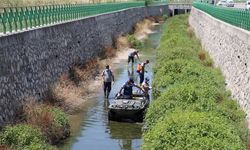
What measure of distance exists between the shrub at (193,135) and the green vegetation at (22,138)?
4117mm

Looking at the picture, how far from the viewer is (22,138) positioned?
15.2 metres

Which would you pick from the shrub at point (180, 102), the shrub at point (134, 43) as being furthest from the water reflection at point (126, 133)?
the shrub at point (134, 43)

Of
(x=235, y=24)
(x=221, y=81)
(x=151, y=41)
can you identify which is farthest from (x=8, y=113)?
(x=151, y=41)

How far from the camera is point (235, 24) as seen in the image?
2427cm

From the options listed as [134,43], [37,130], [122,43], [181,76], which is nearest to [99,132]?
[37,130]

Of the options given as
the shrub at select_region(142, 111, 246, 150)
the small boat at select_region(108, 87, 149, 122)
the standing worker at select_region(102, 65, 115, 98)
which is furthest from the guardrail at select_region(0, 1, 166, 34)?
the shrub at select_region(142, 111, 246, 150)

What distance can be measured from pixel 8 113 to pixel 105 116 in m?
5.83

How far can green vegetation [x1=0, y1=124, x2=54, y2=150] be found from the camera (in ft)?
48.8

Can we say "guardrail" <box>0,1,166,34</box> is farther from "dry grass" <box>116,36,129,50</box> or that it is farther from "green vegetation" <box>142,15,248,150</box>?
"green vegetation" <box>142,15,248,150</box>

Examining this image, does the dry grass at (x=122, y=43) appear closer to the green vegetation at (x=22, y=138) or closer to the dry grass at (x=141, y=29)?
the dry grass at (x=141, y=29)

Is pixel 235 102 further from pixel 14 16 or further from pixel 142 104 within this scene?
pixel 14 16

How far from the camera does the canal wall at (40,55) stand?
17969mm

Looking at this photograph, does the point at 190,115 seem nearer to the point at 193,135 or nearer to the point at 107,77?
the point at 193,135

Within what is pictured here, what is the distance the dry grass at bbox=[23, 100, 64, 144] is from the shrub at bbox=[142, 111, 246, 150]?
19.5 feet
